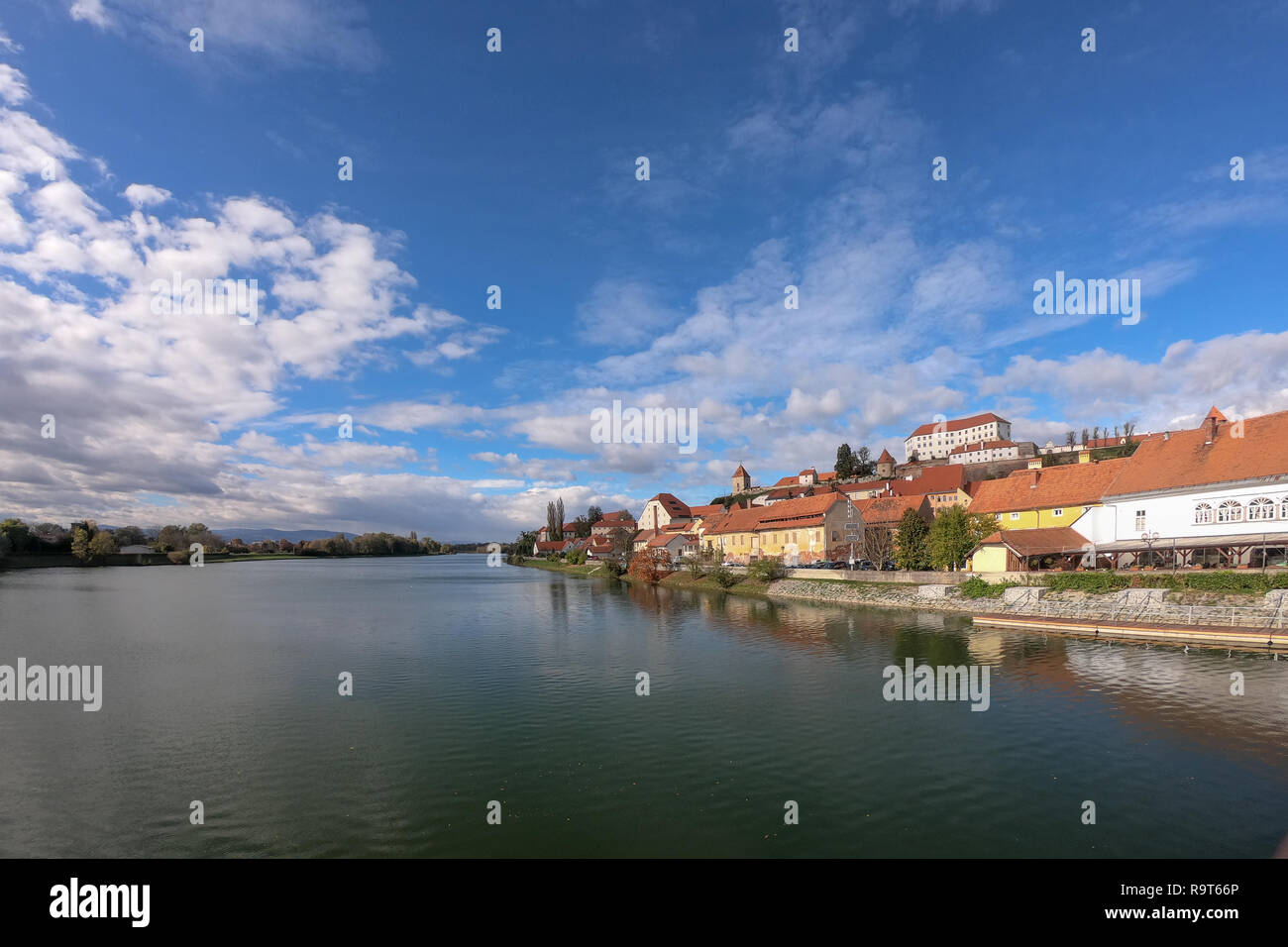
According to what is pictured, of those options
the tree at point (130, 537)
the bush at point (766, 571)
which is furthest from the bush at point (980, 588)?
the tree at point (130, 537)

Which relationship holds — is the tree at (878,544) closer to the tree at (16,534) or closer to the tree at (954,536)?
the tree at (954,536)

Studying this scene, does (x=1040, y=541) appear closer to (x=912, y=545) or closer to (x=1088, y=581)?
(x=1088, y=581)

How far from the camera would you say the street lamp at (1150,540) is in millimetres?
37750

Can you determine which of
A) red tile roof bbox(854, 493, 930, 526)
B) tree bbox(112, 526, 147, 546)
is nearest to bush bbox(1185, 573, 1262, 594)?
red tile roof bbox(854, 493, 930, 526)

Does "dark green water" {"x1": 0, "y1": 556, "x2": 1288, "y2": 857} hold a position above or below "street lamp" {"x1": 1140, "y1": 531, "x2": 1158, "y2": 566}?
below

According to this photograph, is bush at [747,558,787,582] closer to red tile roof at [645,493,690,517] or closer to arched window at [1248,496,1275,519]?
arched window at [1248,496,1275,519]

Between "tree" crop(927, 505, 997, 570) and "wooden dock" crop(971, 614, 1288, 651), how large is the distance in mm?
9389

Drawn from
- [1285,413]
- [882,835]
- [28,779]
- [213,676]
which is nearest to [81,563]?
[213,676]

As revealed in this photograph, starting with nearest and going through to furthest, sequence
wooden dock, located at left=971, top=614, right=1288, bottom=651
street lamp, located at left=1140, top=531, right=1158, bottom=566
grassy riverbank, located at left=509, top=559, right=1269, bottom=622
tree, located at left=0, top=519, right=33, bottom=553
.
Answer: wooden dock, located at left=971, top=614, right=1288, bottom=651 → grassy riverbank, located at left=509, top=559, right=1269, bottom=622 → street lamp, located at left=1140, top=531, right=1158, bottom=566 → tree, located at left=0, top=519, right=33, bottom=553

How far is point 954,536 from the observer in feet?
145

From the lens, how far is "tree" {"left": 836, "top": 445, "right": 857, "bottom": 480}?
381 ft

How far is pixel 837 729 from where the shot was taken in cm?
1675
